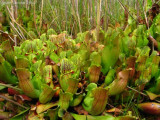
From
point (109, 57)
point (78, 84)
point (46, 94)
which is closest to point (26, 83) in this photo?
point (46, 94)

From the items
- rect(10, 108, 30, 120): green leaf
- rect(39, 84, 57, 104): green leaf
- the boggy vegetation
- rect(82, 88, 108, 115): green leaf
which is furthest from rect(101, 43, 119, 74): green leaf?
rect(10, 108, 30, 120): green leaf

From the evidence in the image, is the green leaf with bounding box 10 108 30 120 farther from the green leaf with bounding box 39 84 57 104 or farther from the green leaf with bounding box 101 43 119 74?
the green leaf with bounding box 101 43 119 74

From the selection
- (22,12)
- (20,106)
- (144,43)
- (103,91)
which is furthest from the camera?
(22,12)

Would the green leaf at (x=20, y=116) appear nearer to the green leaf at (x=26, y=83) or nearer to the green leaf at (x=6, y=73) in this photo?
the green leaf at (x=26, y=83)

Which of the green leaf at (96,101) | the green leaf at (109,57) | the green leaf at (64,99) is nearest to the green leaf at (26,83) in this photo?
the green leaf at (64,99)

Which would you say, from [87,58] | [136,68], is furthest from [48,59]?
[136,68]

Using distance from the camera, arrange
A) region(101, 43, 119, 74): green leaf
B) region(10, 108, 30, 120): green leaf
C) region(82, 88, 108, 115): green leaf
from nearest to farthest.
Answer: region(82, 88, 108, 115): green leaf → region(10, 108, 30, 120): green leaf → region(101, 43, 119, 74): green leaf

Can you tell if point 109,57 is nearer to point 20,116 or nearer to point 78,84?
point 78,84

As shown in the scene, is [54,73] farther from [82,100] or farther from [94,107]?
[94,107]
